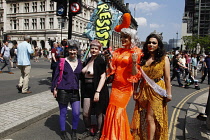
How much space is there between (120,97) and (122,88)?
15cm

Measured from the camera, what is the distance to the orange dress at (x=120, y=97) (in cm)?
329

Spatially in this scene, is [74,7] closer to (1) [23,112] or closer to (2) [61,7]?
(2) [61,7]

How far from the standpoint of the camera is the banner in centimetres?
845

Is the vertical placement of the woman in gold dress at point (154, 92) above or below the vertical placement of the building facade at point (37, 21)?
below

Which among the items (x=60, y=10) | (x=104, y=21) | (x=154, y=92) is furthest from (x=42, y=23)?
(x=154, y=92)

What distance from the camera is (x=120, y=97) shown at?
3328mm

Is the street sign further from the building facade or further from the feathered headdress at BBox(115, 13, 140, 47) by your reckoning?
the building facade

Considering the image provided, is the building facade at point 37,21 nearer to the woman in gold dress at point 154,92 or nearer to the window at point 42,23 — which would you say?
the window at point 42,23

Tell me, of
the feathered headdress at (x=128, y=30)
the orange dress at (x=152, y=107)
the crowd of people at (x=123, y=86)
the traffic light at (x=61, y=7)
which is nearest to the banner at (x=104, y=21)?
the traffic light at (x=61, y=7)

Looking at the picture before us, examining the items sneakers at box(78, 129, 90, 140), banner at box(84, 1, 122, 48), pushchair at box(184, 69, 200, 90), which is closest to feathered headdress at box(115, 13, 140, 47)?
sneakers at box(78, 129, 90, 140)

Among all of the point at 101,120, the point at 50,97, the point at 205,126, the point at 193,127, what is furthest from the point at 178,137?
the point at 50,97

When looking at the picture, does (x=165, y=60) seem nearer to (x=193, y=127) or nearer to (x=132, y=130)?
(x=132, y=130)

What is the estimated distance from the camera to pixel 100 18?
8.82 metres

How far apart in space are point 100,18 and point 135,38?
19.0ft
